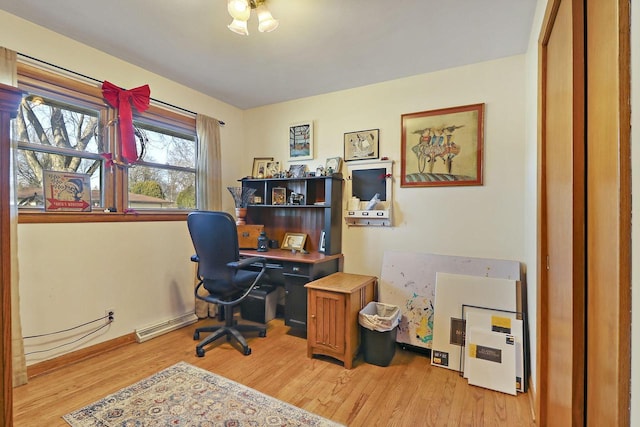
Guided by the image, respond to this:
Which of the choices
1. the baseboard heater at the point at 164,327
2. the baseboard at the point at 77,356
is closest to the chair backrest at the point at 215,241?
the baseboard heater at the point at 164,327

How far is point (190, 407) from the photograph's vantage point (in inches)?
71.2

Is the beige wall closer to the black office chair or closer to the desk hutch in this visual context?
the desk hutch

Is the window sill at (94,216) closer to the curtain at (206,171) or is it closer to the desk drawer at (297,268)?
the curtain at (206,171)

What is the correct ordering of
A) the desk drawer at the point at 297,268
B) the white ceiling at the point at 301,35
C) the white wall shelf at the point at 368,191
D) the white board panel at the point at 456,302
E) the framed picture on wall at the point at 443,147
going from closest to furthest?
the white ceiling at the point at 301,35
the white board panel at the point at 456,302
the framed picture on wall at the point at 443,147
the desk drawer at the point at 297,268
the white wall shelf at the point at 368,191

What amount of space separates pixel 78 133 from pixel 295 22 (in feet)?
6.37

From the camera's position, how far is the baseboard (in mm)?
2129

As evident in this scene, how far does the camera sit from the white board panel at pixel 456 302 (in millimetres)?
2303

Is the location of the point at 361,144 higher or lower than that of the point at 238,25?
lower

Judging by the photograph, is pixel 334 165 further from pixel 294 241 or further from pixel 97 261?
pixel 97 261

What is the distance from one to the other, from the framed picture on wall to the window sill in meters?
2.37

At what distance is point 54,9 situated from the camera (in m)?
1.94

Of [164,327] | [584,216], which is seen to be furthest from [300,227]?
[584,216]

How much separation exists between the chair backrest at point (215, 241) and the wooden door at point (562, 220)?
2.06m

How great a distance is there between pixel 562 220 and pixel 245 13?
1.95 m
